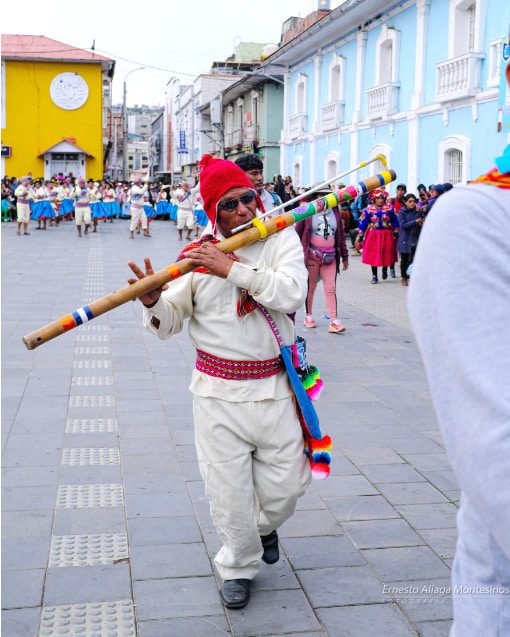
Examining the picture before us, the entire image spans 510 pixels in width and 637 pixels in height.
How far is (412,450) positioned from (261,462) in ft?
7.81

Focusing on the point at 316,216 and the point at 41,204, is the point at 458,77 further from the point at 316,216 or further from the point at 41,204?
the point at 41,204

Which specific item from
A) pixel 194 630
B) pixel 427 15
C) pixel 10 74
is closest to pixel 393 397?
pixel 194 630

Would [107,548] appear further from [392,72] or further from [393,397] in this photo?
[392,72]

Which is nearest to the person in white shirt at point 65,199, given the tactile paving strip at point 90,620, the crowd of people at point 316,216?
the crowd of people at point 316,216

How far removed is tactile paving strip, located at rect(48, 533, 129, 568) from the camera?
151 inches

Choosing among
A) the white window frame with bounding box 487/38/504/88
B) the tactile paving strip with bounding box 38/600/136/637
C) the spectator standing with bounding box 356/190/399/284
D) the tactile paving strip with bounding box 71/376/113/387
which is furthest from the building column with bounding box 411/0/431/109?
the tactile paving strip with bounding box 38/600/136/637

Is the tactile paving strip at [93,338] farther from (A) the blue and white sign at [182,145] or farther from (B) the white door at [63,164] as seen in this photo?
(A) the blue and white sign at [182,145]

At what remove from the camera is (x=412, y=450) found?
5.52 meters

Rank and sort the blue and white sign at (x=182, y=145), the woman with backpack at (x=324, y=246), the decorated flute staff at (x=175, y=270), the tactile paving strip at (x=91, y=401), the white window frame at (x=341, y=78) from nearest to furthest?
the decorated flute staff at (x=175, y=270), the tactile paving strip at (x=91, y=401), the woman with backpack at (x=324, y=246), the white window frame at (x=341, y=78), the blue and white sign at (x=182, y=145)

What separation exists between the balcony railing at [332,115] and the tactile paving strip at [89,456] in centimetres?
2093

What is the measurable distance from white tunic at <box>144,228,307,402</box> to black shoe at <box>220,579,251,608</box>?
0.77 metres

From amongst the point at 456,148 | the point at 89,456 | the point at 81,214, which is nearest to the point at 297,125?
the point at 81,214

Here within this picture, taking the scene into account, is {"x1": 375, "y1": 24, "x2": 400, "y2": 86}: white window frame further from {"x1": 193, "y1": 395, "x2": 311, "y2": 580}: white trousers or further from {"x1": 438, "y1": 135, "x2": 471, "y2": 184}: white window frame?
{"x1": 193, "y1": 395, "x2": 311, "y2": 580}: white trousers

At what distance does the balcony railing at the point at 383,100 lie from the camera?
2081 centimetres
